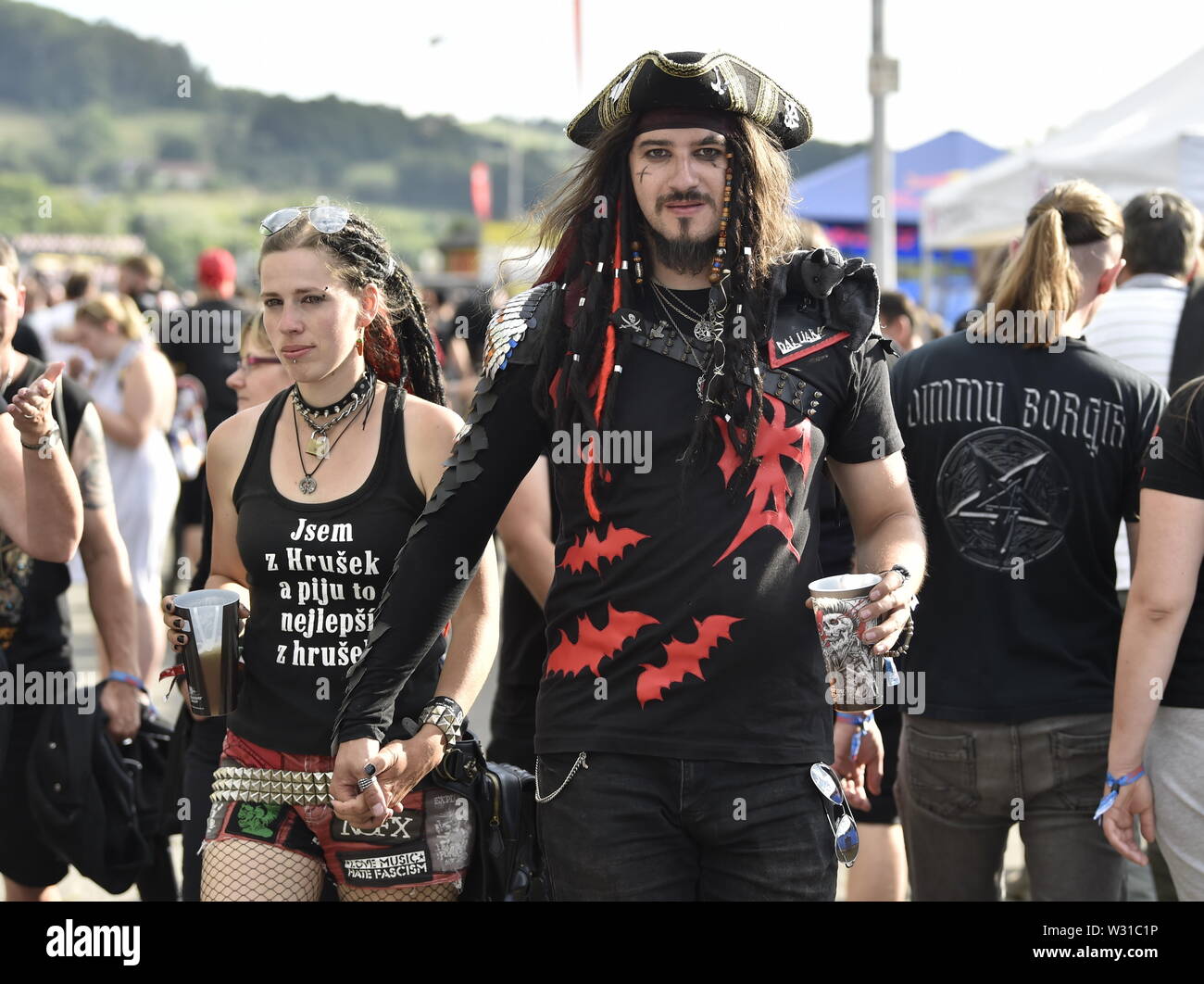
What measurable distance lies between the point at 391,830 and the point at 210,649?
540mm

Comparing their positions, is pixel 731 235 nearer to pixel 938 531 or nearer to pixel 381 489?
pixel 381 489

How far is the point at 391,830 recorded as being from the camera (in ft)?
9.58

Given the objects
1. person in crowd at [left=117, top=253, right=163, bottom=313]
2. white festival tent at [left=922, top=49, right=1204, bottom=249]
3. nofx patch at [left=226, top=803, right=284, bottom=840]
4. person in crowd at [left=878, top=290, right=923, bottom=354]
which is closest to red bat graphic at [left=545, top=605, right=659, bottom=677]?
nofx patch at [left=226, top=803, right=284, bottom=840]

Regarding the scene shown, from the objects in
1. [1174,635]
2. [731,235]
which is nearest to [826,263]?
[731,235]

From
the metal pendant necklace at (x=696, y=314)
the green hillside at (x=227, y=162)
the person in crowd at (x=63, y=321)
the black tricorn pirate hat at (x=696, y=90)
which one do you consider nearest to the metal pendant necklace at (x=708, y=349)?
the metal pendant necklace at (x=696, y=314)

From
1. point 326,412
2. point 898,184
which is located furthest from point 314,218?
point 898,184

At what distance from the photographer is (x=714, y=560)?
2.46m

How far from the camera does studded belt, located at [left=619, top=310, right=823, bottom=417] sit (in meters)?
2.52

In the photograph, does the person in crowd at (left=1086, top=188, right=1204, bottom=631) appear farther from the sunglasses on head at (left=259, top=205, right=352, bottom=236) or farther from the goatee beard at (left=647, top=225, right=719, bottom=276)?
the sunglasses on head at (left=259, top=205, right=352, bottom=236)

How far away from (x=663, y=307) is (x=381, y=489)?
79 cm

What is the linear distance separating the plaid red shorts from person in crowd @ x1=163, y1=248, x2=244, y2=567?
16.4ft

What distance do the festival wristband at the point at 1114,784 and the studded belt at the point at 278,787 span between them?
5.47ft

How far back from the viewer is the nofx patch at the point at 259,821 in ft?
9.62

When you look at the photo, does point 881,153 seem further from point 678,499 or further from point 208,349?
point 678,499
